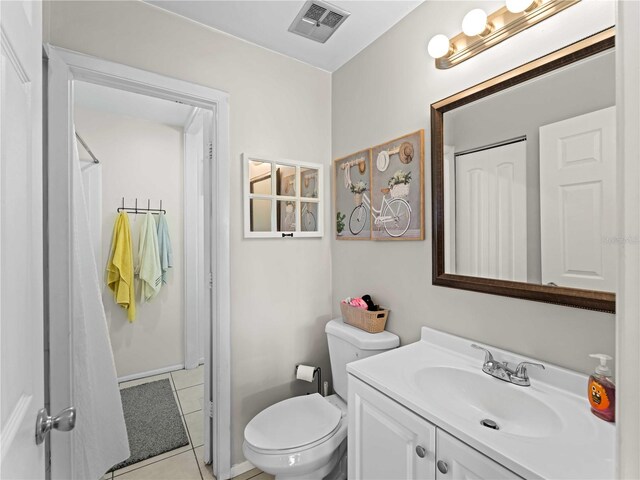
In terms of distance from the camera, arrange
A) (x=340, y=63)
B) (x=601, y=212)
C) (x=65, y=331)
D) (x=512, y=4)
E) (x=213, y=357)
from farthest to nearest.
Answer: (x=340, y=63), (x=213, y=357), (x=65, y=331), (x=512, y=4), (x=601, y=212)

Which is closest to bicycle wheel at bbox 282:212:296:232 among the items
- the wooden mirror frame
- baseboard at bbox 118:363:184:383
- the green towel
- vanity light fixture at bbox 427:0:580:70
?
the wooden mirror frame

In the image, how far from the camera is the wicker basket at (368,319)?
1.65 m

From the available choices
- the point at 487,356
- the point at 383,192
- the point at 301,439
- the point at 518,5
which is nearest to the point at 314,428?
the point at 301,439

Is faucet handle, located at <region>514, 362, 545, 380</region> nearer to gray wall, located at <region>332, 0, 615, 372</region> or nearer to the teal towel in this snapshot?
gray wall, located at <region>332, 0, 615, 372</region>

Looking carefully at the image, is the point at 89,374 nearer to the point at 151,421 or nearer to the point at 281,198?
the point at 151,421


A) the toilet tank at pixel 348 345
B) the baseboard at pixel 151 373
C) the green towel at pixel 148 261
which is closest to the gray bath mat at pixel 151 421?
the baseboard at pixel 151 373

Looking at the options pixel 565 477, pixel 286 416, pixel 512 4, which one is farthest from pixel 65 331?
pixel 512 4

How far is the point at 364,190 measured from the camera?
184 centimetres

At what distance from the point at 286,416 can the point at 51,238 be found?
1.32m

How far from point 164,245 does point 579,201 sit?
2.99 metres

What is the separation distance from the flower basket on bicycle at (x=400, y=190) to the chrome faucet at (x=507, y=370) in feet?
2.56

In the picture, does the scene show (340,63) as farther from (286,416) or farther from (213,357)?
Result: (286,416)

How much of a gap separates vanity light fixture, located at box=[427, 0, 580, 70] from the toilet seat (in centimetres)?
168

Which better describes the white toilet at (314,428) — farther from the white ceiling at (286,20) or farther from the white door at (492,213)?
the white ceiling at (286,20)
